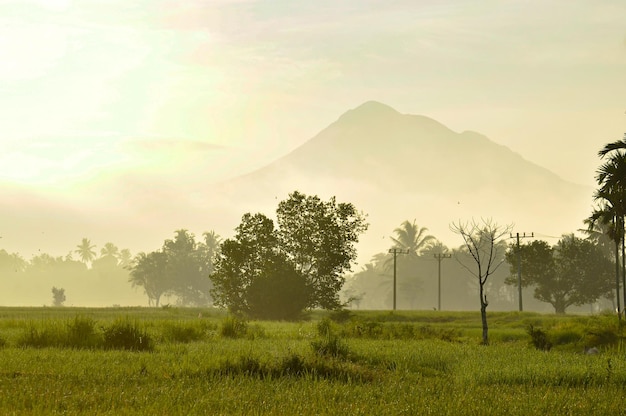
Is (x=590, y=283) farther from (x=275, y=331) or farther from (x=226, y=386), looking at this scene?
(x=226, y=386)

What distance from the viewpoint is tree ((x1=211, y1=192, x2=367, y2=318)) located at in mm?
64500

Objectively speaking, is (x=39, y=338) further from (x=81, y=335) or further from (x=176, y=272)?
(x=176, y=272)

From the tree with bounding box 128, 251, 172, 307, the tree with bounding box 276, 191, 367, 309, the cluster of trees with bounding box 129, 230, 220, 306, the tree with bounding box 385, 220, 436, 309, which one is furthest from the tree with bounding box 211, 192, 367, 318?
the tree with bounding box 385, 220, 436, 309

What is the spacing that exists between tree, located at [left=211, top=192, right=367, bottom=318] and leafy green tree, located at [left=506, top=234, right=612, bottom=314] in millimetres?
33170

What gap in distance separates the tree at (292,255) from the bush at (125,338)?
121ft

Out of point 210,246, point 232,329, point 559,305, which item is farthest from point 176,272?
point 232,329

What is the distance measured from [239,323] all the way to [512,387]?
59.1ft

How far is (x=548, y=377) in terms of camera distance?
786 inches

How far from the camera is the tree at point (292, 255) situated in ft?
212

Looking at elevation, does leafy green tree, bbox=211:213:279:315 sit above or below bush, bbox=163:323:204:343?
above

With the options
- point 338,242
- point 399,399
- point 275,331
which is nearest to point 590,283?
point 338,242

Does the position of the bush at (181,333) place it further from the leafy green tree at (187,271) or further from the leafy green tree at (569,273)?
the leafy green tree at (187,271)

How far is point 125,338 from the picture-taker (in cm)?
2616

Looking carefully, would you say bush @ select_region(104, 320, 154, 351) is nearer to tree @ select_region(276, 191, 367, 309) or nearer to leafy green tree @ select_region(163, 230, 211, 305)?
tree @ select_region(276, 191, 367, 309)
